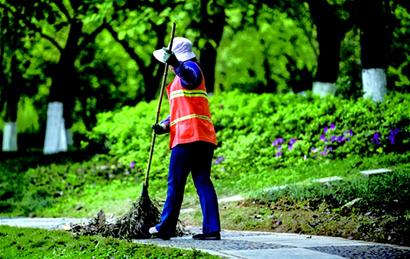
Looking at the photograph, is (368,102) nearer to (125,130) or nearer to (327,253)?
(125,130)

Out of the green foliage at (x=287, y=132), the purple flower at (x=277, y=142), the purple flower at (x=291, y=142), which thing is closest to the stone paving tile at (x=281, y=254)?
the green foliage at (x=287, y=132)

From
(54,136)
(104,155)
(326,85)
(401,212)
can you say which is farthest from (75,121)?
(401,212)

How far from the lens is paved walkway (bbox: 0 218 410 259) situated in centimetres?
694

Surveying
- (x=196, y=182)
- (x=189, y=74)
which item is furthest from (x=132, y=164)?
(x=189, y=74)

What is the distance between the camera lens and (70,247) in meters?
8.02

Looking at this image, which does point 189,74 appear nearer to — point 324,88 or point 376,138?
point 376,138

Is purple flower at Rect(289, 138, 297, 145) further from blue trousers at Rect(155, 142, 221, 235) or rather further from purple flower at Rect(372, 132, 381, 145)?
blue trousers at Rect(155, 142, 221, 235)

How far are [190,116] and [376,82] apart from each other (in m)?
9.18

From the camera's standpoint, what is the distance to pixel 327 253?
7008 mm

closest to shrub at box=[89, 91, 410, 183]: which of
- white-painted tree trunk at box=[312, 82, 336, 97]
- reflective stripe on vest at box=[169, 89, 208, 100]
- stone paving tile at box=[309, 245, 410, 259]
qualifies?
white-painted tree trunk at box=[312, 82, 336, 97]

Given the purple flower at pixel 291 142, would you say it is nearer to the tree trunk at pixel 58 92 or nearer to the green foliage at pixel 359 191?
the green foliage at pixel 359 191

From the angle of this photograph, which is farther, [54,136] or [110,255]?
[54,136]

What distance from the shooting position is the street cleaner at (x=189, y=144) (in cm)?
819

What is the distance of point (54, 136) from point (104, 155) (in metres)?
3.58
